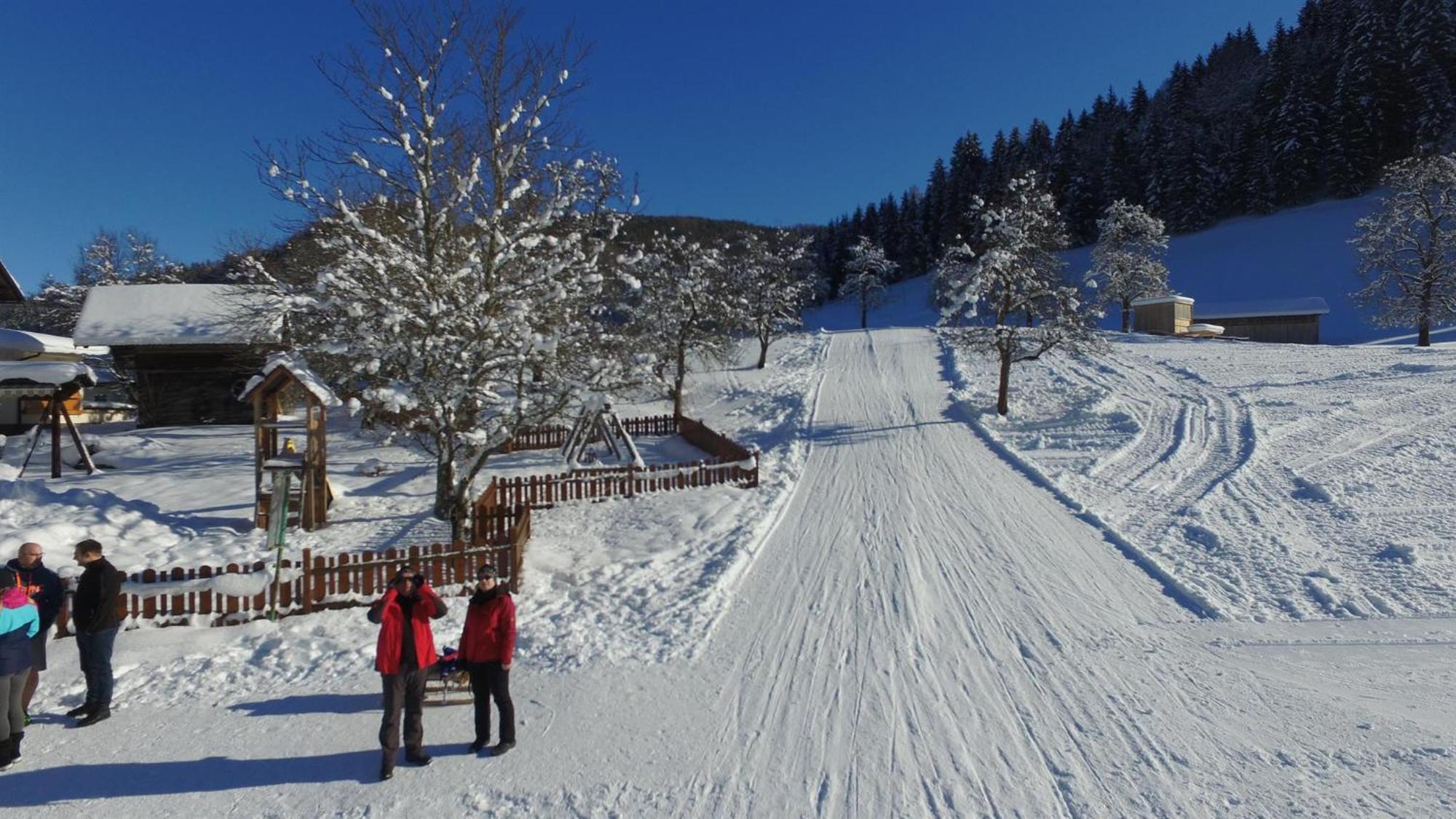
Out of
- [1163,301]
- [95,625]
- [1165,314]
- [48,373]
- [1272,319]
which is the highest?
[1163,301]

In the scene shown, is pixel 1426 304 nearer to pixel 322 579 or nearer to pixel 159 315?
pixel 322 579

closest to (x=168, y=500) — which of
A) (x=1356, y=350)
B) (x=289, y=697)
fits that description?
(x=289, y=697)

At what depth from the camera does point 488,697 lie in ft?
19.1

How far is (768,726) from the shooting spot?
6.18 metres

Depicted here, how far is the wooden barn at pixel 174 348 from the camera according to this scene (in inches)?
932

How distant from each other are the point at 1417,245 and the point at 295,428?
43.7 m

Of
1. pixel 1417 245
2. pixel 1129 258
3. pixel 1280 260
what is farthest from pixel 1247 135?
pixel 1417 245

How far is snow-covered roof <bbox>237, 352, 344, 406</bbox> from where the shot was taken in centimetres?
1229

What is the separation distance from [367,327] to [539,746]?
729cm

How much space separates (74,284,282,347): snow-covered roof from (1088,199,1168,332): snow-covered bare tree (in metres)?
47.0

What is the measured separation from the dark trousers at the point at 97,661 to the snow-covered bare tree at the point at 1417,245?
144 feet

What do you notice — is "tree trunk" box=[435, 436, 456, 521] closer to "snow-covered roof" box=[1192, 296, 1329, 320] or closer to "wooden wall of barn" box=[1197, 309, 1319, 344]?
"wooden wall of barn" box=[1197, 309, 1319, 344]

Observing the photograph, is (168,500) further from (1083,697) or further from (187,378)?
(1083,697)

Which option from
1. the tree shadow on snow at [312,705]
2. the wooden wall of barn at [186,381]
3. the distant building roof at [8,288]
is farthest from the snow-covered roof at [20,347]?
the tree shadow on snow at [312,705]
